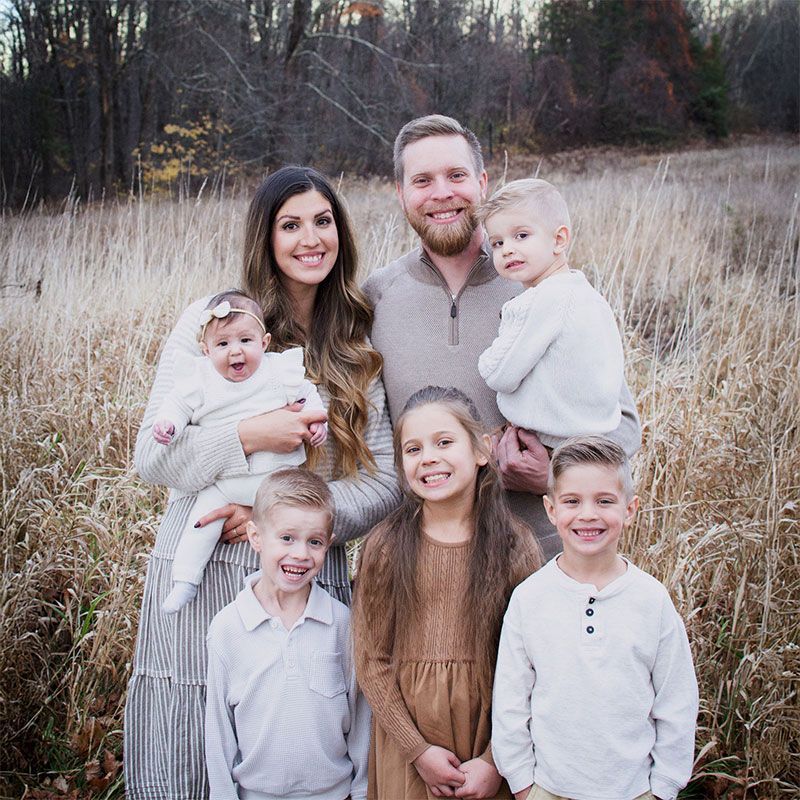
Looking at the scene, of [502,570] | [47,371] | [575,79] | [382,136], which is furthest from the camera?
[575,79]

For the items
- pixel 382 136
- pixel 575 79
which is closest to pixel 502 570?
pixel 382 136

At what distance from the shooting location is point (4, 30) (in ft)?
42.8

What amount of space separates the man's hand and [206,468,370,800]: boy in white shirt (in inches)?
21.5

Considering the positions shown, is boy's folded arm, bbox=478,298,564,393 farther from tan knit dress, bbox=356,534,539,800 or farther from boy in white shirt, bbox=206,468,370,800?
boy in white shirt, bbox=206,468,370,800

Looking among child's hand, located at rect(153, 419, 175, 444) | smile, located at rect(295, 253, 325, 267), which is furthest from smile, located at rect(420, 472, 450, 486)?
smile, located at rect(295, 253, 325, 267)

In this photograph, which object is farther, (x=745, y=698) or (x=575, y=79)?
(x=575, y=79)

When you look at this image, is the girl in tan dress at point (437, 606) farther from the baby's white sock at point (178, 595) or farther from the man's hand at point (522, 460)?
the baby's white sock at point (178, 595)

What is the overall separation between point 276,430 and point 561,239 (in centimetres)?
101

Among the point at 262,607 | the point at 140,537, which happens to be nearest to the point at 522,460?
the point at 262,607

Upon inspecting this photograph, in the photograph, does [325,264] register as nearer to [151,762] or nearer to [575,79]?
[151,762]

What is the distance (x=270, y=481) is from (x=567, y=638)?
88cm

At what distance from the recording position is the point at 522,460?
7.90ft

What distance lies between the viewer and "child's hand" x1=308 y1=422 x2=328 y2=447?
2.40 meters

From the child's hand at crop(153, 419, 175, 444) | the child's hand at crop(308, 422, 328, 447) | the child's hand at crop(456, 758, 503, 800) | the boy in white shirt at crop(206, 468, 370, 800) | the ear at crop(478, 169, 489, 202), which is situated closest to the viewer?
the child's hand at crop(456, 758, 503, 800)
